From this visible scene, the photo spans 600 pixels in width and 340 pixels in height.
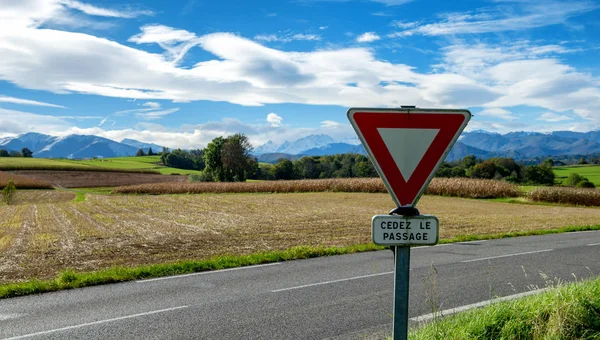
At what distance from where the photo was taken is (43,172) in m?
82.9

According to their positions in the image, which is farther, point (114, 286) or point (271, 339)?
point (114, 286)

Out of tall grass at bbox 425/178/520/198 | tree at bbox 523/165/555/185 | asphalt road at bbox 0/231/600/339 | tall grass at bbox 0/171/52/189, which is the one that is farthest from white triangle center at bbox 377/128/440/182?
tree at bbox 523/165/555/185

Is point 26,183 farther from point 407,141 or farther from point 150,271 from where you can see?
point 407,141

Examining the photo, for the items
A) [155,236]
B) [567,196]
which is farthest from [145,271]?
[567,196]

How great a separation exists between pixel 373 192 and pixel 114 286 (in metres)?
43.0

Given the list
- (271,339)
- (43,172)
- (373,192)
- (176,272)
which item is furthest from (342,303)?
(43,172)

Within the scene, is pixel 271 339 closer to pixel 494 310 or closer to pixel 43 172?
pixel 494 310

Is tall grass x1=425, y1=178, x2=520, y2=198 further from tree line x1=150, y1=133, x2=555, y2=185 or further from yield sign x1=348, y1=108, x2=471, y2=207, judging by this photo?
yield sign x1=348, y1=108, x2=471, y2=207

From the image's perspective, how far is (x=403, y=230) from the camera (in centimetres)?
353

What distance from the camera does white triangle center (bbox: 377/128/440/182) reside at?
3611mm

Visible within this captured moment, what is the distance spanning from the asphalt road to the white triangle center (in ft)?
7.76

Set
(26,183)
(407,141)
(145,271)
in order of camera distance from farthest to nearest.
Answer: (26,183)
(145,271)
(407,141)

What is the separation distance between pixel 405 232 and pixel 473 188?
43768 millimetres

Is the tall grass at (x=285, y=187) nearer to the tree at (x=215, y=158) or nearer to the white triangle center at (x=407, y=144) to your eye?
the tree at (x=215, y=158)
